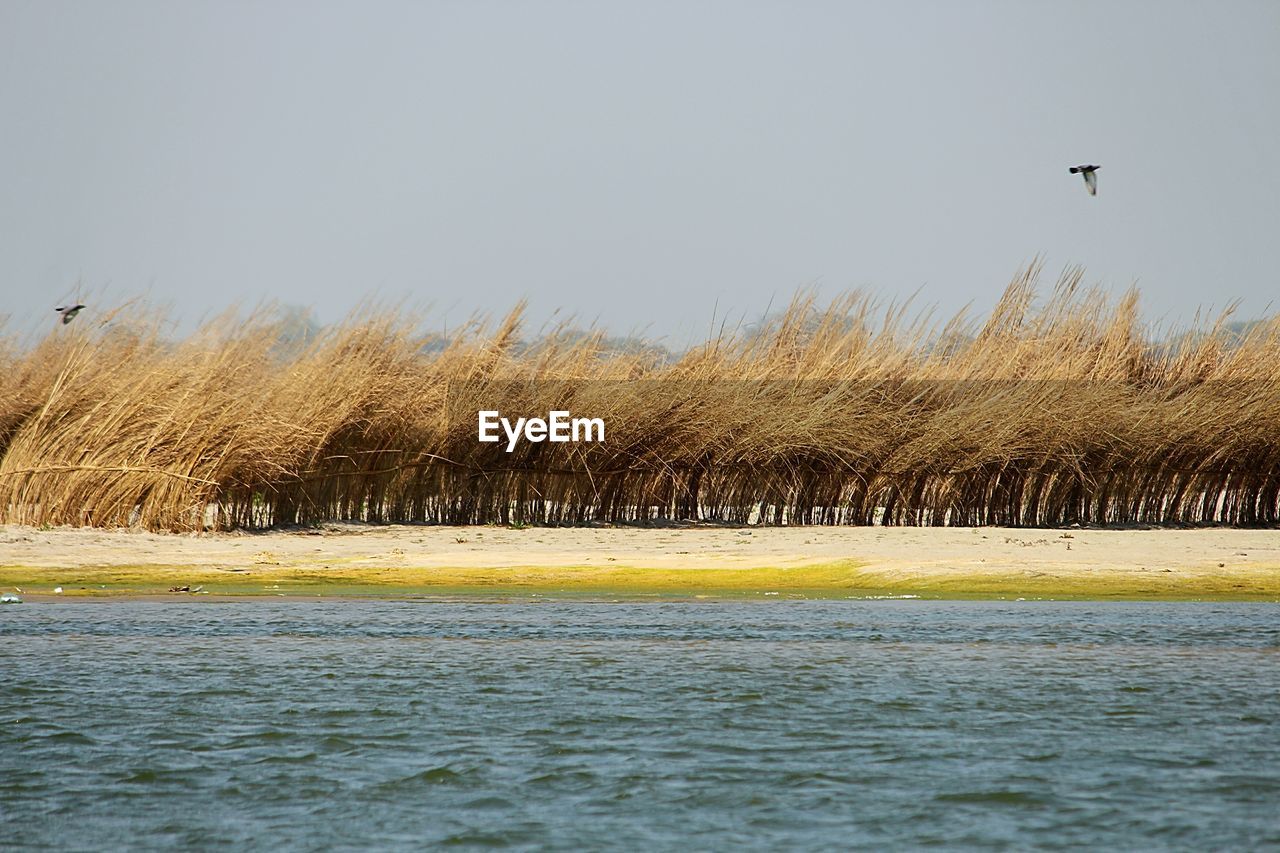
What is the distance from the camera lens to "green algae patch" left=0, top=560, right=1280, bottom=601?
9.48 metres

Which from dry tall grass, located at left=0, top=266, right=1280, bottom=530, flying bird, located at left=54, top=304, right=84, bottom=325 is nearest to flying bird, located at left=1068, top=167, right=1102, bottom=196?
dry tall grass, located at left=0, top=266, right=1280, bottom=530

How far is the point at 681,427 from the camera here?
1361cm

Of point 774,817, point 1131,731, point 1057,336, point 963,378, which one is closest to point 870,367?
point 963,378

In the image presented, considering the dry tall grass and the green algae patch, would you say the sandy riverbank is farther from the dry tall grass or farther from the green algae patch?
the dry tall grass

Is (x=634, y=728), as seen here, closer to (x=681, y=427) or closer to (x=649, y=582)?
(x=649, y=582)

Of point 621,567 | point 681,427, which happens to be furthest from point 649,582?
point 681,427

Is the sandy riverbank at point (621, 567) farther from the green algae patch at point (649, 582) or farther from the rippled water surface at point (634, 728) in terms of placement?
the rippled water surface at point (634, 728)

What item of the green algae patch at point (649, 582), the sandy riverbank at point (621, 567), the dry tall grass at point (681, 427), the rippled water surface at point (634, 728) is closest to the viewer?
the rippled water surface at point (634, 728)

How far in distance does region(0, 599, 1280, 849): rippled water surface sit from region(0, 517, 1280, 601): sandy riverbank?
757 mm

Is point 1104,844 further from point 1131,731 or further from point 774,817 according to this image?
point 1131,731

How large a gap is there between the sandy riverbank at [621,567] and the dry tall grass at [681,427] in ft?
4.51

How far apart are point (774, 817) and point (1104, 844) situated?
0.96 m

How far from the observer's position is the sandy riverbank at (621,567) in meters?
9.59

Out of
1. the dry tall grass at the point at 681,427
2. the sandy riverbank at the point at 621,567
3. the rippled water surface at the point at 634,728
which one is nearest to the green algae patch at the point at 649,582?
the sandy riverbank at the point at 621,567
